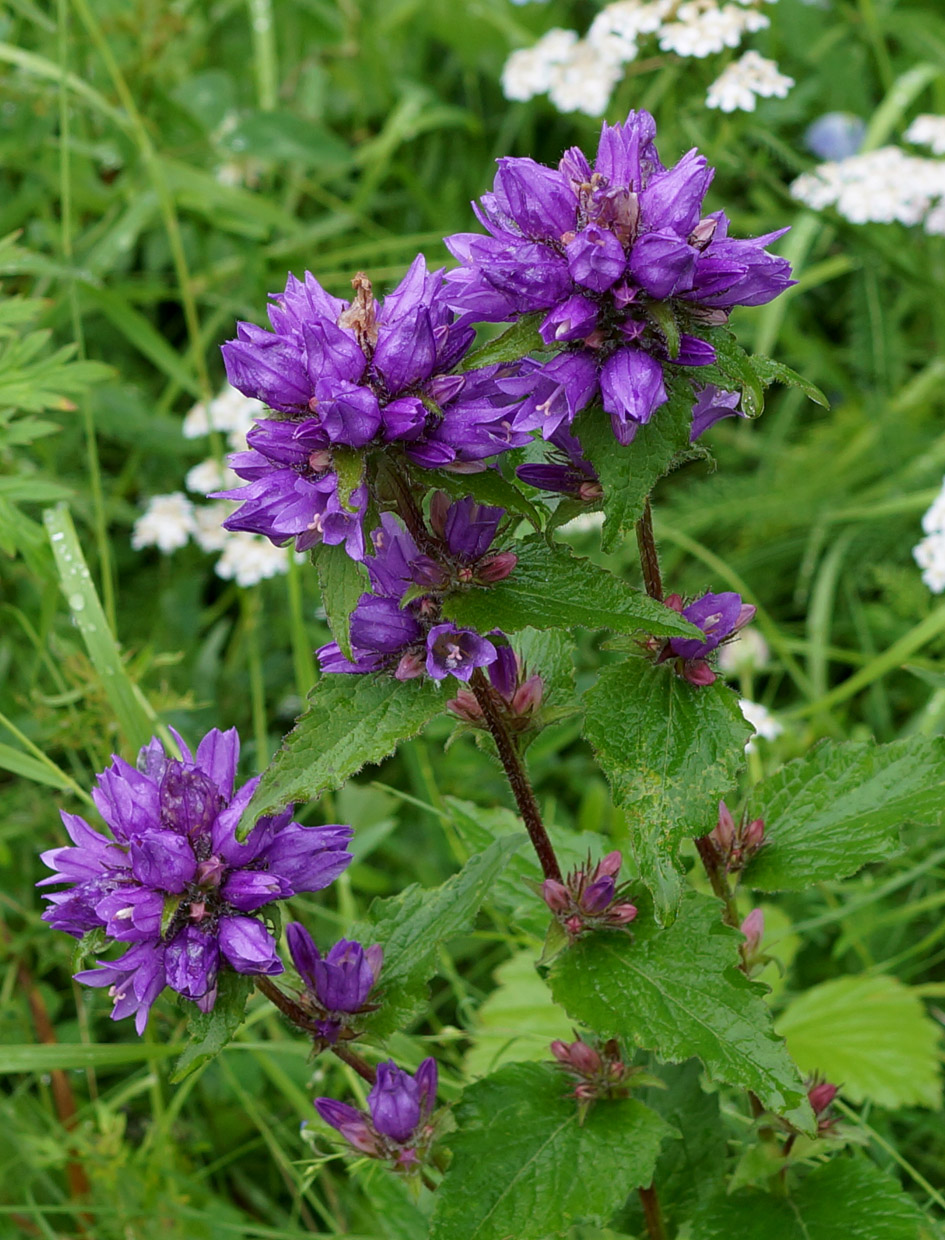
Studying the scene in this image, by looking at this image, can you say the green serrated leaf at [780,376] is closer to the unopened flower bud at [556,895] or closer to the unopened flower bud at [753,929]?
the unopened flower bud at [556,895]

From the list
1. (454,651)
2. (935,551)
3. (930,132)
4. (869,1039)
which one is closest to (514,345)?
(454,651)

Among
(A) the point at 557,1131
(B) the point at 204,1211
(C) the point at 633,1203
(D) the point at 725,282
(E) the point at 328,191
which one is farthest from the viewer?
(E) the point at 328,191

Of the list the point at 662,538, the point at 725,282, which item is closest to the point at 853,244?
the point at 662,538

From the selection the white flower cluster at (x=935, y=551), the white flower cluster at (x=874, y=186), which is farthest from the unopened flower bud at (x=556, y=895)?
the white flower cluster at (x=874, y=186)

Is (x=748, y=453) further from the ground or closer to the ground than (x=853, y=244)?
closer to the ground

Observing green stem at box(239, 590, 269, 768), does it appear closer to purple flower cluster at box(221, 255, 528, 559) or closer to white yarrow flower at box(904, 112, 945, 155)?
purple flower cluster at box(221, 255, 528, 559)

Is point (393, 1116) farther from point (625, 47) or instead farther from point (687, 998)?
point (625, 47)

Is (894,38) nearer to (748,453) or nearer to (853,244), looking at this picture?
(853,244)
